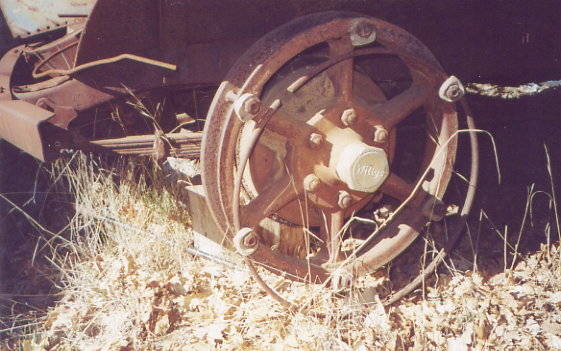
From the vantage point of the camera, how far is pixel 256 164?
2.75 meters

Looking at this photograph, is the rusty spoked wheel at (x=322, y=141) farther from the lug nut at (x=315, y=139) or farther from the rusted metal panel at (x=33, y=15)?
the rusted metal panel at (x=33, y=15)

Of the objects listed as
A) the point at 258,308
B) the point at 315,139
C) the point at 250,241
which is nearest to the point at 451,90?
the point at 315,139

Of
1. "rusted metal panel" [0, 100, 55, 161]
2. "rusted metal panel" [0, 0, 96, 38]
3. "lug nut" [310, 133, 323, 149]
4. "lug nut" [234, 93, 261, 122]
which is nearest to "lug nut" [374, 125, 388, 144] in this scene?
"lug nut" [310, 133, 323, 149]

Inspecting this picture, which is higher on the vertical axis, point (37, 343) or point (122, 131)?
point (122, 131)

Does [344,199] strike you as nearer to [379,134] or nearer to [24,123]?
[379,134]

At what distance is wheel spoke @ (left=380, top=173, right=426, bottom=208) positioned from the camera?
2.76 metres

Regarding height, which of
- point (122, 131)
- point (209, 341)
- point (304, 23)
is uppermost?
point (304, 23)

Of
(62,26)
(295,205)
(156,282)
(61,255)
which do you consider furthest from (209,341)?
(62,26)

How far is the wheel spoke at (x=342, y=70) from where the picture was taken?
241 cm

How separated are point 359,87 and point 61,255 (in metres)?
2.51

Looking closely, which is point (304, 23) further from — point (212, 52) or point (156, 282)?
point (156, 282)

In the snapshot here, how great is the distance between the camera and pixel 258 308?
2.86m

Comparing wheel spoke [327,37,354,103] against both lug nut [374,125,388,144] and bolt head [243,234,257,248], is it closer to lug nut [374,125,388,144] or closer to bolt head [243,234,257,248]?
lug nut [374,125,388,144]

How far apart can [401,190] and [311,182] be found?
60 centimetres
